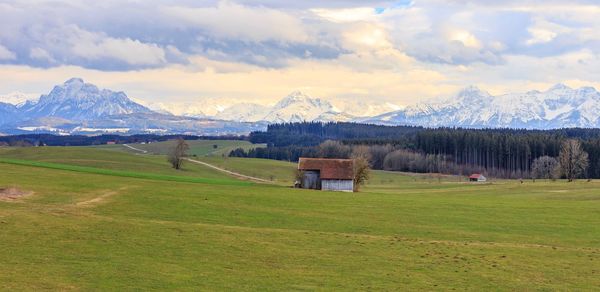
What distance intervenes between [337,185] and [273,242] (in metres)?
59.0

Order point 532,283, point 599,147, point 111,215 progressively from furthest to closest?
point 599,147, point 111,215, point 532,283

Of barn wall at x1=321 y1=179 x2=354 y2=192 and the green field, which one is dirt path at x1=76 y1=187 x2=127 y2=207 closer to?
the green field

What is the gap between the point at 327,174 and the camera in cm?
10131

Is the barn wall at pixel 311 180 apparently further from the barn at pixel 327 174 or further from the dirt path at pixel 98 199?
the dirt path at pixel 98 199

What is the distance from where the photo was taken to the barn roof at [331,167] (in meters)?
101

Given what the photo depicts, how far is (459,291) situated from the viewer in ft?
106

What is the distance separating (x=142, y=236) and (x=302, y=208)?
2368 centimetres

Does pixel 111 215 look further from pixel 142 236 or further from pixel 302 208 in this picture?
A: pixel 302 208

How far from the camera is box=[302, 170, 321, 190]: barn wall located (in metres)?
103

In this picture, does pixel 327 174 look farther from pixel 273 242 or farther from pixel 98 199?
pixel 273 242

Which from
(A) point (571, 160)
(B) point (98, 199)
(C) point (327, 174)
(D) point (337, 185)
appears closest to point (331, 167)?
(C) point (327, 174)

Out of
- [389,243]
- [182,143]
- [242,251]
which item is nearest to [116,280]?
[242,251]

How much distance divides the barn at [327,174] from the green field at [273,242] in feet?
95.5

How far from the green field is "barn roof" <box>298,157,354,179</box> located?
28991mm
